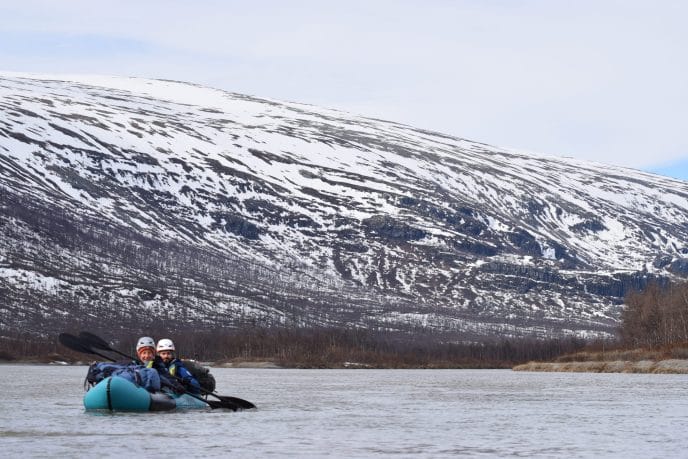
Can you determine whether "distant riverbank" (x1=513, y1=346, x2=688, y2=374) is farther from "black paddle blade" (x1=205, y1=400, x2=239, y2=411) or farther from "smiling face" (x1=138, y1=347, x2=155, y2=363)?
"smiling face" (x1=138, y1=347, x2=155, y2=363)

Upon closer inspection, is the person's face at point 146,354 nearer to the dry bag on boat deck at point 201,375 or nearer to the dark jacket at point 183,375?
the dark jacket at point 183,375

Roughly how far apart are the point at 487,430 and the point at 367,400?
24716mm

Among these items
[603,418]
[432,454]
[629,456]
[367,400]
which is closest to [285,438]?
[432,454]

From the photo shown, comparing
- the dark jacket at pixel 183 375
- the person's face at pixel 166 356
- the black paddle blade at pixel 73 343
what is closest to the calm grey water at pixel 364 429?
the dark jacket at pixel 183 375

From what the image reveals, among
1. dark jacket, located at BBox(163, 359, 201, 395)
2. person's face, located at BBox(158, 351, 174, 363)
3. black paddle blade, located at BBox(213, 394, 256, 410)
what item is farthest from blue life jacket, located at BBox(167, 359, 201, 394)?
black paddle blade, located at BBox(213, 394, 256, 410)

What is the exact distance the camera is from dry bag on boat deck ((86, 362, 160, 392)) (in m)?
54.6

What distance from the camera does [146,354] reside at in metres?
56.3

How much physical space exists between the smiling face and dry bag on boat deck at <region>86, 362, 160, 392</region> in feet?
2.45

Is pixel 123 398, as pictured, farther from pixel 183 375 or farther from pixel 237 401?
pixel 237 401

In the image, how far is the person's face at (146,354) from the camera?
56.2m

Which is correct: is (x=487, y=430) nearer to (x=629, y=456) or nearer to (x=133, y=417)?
(x=629, y=456)

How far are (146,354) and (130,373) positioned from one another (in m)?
1.79

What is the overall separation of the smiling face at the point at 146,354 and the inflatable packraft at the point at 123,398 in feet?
5.62

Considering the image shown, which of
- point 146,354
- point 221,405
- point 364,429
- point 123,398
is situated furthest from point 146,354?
point 364,429
